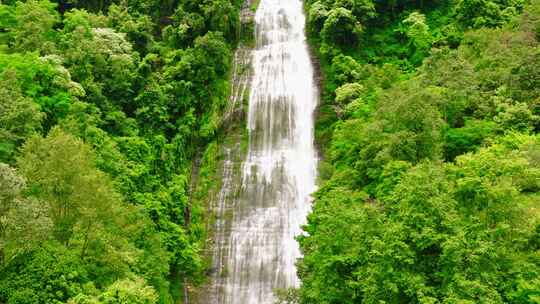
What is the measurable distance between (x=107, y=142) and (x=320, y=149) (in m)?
14.4

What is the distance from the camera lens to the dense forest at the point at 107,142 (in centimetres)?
1928

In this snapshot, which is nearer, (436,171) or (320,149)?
(436,171)

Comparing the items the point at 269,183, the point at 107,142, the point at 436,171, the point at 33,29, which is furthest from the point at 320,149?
the point at 33,29

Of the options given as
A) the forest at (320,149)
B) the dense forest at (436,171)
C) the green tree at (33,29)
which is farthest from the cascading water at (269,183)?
the green tree at (33,29)

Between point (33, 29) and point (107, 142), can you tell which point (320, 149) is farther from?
point (33, 29)

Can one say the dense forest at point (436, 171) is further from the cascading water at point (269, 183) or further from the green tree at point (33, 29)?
the green tree at point (33, 29)

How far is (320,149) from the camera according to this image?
37312 millimetres

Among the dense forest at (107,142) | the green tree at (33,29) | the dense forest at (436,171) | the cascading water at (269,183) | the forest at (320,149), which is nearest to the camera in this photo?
the dense forest at (436,171)

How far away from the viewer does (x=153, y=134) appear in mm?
35594

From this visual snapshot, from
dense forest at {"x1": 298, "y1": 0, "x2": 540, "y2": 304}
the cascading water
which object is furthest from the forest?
the cascading water

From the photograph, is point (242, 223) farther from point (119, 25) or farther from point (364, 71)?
point (119, 25)

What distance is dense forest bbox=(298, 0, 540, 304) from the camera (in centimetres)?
1711

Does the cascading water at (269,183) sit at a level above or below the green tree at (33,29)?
below

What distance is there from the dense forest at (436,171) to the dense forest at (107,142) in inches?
299
